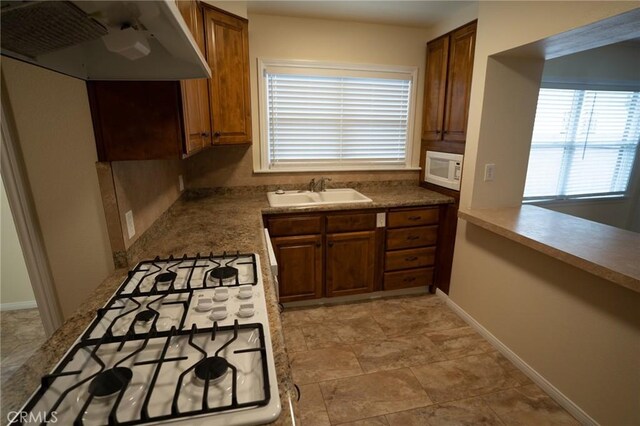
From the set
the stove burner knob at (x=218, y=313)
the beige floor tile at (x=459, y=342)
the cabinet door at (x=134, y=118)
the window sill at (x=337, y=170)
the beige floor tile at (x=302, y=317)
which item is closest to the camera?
the stove burner knob at (x=218, y=313)

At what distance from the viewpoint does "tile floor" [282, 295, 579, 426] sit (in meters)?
1.75

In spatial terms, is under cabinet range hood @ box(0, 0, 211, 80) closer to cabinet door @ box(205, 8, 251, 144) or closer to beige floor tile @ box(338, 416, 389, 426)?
cabinet door @ box(205, 8, 251, 144)

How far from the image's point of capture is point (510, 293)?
7.13 ft

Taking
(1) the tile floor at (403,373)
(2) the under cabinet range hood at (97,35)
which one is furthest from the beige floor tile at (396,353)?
(2) the under cabinet range hood at (97,35)

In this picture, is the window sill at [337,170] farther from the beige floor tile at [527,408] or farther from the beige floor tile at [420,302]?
the beige floor tile at [527,408]

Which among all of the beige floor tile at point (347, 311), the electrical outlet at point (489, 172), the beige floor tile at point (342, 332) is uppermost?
the electrical outlet at point (489, 172)

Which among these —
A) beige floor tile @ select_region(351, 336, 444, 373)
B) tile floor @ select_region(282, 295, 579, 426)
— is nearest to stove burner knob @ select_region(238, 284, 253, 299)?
tile floor @ select_region(282, 295, 579, 426)

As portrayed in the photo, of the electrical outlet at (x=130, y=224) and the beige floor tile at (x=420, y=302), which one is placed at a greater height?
the electrical outlet at (x=130, y=224)

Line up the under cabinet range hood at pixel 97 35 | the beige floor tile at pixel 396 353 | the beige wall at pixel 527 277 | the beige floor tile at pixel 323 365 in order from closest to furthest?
the under cabinet range hood at pixel 97 35
the beige wall at pixel 527 277
the beige floor tile at pixel 323 365
the beige floor tile at pixel 396 353

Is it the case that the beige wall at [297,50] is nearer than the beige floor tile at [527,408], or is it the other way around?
the beige floor tile at [527,408]

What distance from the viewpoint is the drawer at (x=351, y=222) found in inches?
104

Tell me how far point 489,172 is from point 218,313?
2.29 meters

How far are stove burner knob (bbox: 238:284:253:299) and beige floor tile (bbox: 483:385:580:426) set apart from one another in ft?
5.41

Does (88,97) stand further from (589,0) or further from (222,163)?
(589,0)
